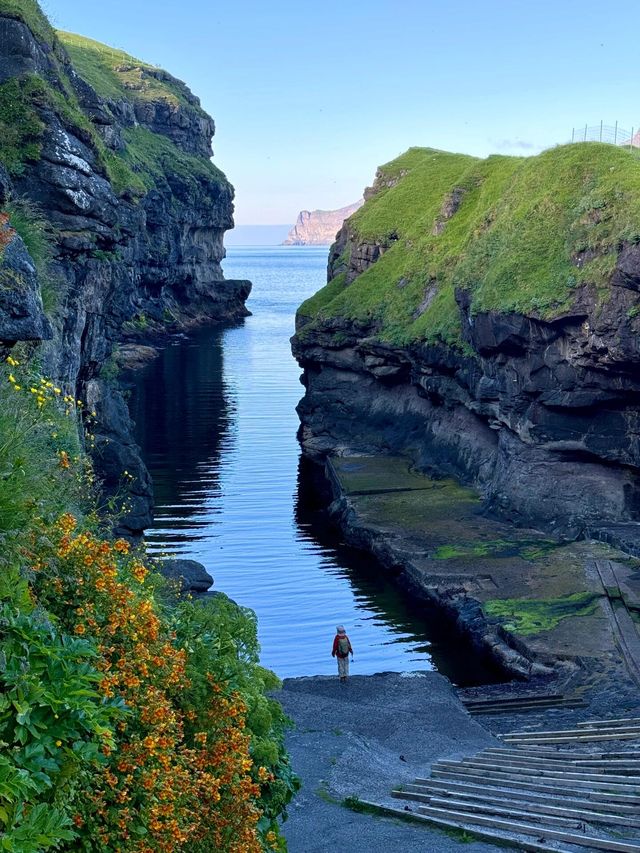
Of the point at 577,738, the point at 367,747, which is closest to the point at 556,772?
the point at 577,738

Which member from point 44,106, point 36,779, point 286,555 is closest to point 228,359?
point 286,555

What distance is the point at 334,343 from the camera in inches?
3497

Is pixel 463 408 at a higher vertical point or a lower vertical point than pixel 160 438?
higher

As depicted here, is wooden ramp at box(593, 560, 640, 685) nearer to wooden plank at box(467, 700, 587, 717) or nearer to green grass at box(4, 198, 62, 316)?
wooden plank at box(467, 700, 587, 717)

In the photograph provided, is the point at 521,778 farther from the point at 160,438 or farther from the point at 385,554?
the point at 160,438

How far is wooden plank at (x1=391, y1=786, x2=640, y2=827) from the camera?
20.2 metres

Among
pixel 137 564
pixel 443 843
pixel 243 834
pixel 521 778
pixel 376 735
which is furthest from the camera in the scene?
pixel 376 735

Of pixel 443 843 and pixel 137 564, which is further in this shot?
pixel 443 843

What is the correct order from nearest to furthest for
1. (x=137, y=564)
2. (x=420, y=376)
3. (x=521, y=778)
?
(x=137, y=564) < (x=521, y=778) < (x=420, y=376)

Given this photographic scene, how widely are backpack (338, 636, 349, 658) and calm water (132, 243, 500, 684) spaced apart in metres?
8.94

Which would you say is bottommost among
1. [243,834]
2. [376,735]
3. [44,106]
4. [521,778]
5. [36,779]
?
[376,735]

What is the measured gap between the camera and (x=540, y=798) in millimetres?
21453

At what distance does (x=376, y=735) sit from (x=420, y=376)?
4748 cm

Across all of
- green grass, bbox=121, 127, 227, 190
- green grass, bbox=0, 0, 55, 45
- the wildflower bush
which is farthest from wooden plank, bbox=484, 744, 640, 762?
green grass, bbox=121, 127, 227, 190
